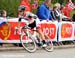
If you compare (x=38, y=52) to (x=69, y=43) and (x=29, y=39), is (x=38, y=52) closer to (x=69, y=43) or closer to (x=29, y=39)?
(x=29, y=39)

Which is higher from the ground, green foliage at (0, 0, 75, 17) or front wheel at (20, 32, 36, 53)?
green foliage at (0, 0, 75, 17)

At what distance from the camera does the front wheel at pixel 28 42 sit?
15289 mm

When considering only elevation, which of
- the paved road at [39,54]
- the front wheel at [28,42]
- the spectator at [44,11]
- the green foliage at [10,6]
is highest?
the spectator at [44,11]

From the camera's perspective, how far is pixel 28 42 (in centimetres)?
1583

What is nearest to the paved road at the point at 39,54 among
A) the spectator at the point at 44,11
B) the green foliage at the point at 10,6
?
the spectator at the point at 44,11

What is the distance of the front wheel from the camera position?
15289mm

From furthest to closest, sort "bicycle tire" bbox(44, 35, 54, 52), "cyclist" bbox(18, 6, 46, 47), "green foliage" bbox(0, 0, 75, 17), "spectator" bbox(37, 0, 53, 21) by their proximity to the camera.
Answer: "green foliage" bbox(0, 0, 75, 17) < "spectator" bbox(37, 0, 53, 21) < "bicycle tire" bbox(44, 35, 54, 52) < "cyclist" bbox(18, 6, 46, 47)

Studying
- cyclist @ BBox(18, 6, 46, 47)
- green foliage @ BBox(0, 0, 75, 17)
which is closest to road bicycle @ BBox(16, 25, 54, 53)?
cyclist @ BBox(18, 6, 46, 47)

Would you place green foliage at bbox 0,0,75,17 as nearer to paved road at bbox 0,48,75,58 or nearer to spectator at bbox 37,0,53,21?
spectator at bbox 37,0,53,21

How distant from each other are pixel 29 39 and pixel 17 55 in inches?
64.5

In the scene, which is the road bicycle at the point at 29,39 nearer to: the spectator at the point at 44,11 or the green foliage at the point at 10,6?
the spectator at the point at 44,11

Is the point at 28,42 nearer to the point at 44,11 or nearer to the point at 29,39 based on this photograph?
the point at 29,39

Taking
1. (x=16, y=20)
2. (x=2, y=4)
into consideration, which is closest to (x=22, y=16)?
(x=16, y=20)

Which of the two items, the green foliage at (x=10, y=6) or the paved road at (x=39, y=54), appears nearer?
the paved road at (x=39, y=54)
